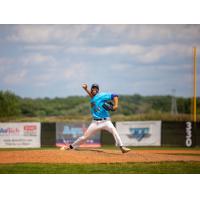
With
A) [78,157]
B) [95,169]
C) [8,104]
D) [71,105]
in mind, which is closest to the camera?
[95,169]

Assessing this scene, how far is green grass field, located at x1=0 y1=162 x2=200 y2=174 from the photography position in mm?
10711

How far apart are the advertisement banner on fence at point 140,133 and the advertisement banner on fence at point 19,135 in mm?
2868

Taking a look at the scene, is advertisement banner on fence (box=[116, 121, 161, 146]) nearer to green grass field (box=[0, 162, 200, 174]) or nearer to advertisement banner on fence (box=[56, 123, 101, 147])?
advertisement banner on fence (box=[56, 123, 101, 147])

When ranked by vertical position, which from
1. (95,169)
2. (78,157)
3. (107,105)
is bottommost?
(95,169)

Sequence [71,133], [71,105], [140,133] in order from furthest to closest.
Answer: [71,105] → [140,133] → [71,133]

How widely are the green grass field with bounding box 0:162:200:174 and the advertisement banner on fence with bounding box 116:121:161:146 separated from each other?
6.84 m

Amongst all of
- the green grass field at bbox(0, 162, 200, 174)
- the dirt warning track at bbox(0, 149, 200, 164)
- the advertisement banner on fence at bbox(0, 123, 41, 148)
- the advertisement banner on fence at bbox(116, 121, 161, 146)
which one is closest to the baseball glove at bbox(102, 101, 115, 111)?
the dirt warning track at bbox(0, 149, 200, 164)

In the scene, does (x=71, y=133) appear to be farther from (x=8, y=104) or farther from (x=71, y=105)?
(x=71, y=105)

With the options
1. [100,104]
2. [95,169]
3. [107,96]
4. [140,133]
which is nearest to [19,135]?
[140,133]

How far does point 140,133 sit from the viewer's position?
59.3 feet

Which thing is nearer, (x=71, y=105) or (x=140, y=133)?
(x=140, y=133)

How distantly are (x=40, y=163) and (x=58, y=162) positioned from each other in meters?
0.39

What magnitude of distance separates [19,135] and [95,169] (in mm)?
6963

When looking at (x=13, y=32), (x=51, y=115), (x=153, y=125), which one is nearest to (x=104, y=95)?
(x=13, y=32)
